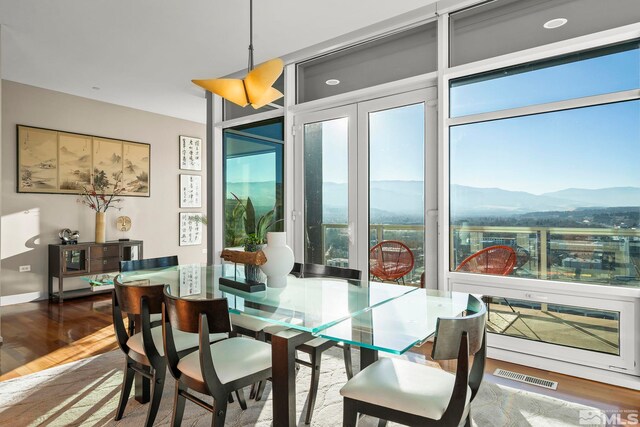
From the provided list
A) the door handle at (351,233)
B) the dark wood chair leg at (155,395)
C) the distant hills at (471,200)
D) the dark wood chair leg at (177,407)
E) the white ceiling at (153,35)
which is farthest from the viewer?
the door handle at (351,233)

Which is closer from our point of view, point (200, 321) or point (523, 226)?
point (200, 321)

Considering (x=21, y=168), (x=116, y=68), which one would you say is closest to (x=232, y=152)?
(x=116, y=68)

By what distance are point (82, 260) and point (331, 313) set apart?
4.98m

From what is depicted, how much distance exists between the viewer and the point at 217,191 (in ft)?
17.6

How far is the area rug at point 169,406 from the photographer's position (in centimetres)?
222

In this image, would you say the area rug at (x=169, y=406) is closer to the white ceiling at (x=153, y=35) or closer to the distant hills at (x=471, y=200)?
the distant hills at (x=471, y=200)

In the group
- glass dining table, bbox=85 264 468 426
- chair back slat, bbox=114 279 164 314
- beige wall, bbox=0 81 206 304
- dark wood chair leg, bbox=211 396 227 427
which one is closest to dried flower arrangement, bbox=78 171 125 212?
beige wall, bbox=0 81 206 304

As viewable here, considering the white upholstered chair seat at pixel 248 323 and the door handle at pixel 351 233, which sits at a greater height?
the door handle at pixel 351 233

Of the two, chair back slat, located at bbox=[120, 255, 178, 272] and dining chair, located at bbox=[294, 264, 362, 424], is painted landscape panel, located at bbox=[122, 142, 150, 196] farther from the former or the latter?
dining chair, located at bbox=[294, 264, 362, 424]

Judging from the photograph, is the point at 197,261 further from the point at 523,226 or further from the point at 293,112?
the point at 523,226

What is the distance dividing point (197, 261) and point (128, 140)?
2496 millimetres

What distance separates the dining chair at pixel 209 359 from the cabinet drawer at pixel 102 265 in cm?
421

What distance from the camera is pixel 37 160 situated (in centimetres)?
A: 530

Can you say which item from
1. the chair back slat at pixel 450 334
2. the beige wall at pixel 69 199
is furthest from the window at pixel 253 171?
the chair back slat at pixel 450 334
